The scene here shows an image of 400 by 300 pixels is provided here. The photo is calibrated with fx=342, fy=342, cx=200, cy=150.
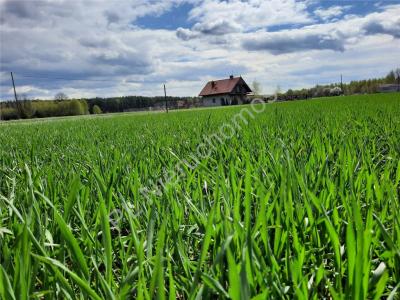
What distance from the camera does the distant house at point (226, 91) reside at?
68.8m

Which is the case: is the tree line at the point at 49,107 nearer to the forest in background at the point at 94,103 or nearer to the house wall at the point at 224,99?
the forest in background at the point at 94,103

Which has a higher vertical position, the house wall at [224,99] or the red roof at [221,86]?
the red roof at [221,86]

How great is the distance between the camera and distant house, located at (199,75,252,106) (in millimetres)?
68812

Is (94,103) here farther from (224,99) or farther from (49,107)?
(224,99)

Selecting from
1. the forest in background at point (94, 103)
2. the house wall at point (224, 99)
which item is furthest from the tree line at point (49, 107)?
the house wall at point (224, 99)

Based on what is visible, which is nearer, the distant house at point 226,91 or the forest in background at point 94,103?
the forest in background at point 94,103

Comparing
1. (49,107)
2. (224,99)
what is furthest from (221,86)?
(49,107)

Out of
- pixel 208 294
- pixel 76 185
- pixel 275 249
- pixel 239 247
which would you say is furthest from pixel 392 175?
pixel 76 185

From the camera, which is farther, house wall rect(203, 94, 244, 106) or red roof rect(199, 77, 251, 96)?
house wall rect(203, 94, 244, 106)

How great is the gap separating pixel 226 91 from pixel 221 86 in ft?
8.81

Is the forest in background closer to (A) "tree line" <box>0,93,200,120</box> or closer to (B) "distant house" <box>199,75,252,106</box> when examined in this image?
(A) "tree line" <box>0,93,200,120</box>

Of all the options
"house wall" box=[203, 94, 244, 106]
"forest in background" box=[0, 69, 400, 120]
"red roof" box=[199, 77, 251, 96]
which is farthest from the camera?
"house wall" box=[203, 94, 244, 106]

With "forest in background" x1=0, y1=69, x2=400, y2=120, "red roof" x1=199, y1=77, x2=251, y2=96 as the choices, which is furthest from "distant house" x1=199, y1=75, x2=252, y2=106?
"forest in background" x1=0, y1=69, x2=400, y2=120

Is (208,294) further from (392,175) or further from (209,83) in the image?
(209,83)
